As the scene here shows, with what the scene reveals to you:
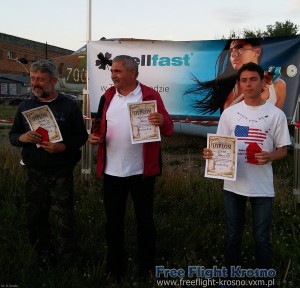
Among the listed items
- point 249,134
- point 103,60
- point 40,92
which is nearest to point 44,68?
point 40,92

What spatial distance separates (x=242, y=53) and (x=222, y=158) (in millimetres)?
3077

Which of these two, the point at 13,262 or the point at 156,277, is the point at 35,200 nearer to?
the point at 13,262

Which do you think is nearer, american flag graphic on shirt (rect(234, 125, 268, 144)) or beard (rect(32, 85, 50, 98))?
american flag graphic on shirt (rect(234, 125, 268, 144))

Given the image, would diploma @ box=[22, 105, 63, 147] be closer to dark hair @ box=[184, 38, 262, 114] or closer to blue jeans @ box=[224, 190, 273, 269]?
blue jeans @ box=[224, 190, 273, 269]

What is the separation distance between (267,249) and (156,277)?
99 cm

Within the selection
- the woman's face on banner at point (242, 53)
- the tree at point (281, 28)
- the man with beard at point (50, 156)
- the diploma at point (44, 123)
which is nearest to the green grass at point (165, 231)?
the man with beard at point (50, 156)

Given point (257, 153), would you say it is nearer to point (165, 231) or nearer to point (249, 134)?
point (249, 134)

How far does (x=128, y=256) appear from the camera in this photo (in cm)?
389

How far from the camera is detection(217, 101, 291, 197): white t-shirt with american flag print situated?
2.99 meters

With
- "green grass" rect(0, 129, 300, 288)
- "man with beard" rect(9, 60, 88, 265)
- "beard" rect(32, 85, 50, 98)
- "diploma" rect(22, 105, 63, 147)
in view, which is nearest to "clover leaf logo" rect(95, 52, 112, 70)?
"green grass" rect(0, 129, 300, 288)

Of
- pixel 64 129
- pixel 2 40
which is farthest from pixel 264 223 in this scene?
pixel 2 40

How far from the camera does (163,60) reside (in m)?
6.04

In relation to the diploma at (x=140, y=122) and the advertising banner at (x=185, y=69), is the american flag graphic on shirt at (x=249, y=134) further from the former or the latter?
the advertising banner at (x=185, y=69)

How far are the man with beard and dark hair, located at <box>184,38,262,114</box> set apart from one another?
2887 mm
